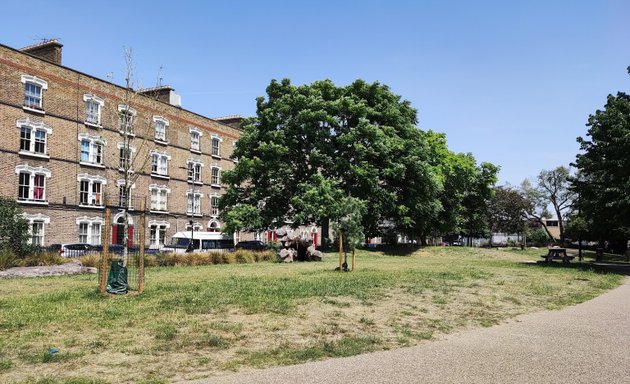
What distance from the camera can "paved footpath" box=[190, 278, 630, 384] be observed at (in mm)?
6500

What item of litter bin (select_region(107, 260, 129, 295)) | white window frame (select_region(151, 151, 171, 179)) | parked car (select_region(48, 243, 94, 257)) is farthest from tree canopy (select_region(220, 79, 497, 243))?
litter bin (select_region(107, 260, 129, 295))

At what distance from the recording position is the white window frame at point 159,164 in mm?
47281

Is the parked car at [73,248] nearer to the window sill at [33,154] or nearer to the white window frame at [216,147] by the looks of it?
the window sill at [33,154]

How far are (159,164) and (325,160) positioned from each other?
1846 cm

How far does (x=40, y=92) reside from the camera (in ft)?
122

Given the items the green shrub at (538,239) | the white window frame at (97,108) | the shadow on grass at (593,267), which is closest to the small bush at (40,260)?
the white window frame at (97,108)

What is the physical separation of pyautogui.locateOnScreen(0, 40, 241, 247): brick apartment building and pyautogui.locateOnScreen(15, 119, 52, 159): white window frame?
0.06 metres

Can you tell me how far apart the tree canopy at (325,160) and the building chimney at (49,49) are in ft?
51.4

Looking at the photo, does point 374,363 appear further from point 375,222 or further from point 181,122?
point 181,122

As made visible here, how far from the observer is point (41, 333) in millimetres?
8727

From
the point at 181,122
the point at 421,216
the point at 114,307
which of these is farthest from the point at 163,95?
the point at 114,307

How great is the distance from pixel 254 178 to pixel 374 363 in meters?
33.0

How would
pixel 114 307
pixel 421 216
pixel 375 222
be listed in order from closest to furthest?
pixel 114 307, pixel 375 222, pixel 421 216

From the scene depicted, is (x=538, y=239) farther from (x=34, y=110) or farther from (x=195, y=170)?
(x=34, y=110)
